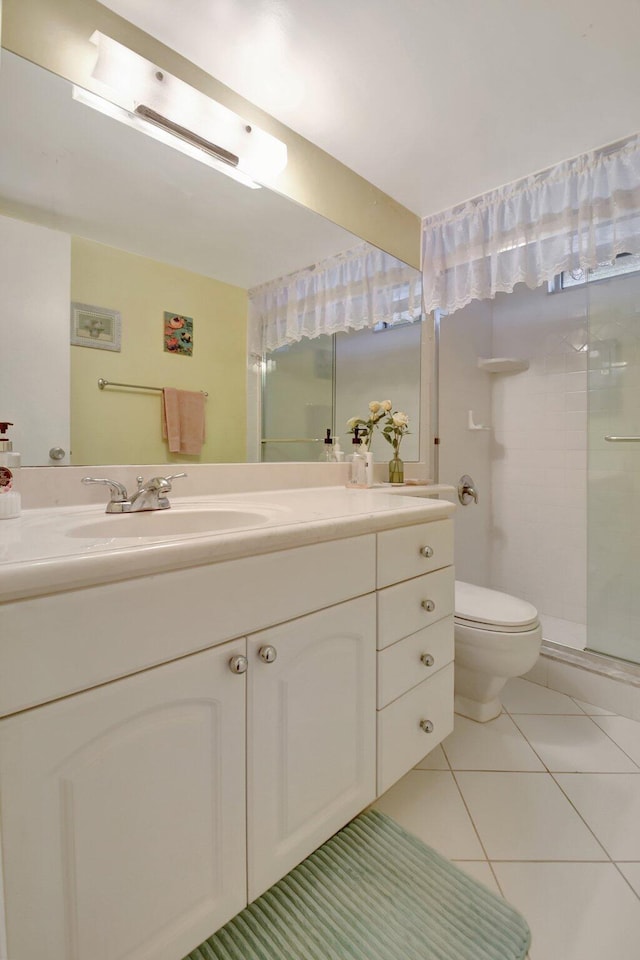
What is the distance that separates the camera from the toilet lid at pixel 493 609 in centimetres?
147

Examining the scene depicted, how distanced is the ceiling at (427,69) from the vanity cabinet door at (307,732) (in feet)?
4.84

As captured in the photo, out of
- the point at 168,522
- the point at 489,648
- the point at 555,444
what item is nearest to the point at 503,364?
the point at 555,444

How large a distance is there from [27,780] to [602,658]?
199 cm

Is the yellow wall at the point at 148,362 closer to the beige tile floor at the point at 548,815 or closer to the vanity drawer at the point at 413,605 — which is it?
the vanity drawer at the point at 413,605

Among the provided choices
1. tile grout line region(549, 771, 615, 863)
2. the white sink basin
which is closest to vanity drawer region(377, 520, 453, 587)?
the white sink basin

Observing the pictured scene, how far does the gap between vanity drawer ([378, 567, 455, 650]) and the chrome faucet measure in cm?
58

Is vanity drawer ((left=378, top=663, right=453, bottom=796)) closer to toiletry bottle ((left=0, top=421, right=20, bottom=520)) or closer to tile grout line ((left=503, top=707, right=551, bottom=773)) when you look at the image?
tile grout line ((left=503, top=707, right=551, bottom=773))

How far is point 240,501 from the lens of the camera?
1.28 meters

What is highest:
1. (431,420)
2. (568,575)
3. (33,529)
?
(431,420)

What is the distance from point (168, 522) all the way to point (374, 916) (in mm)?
940

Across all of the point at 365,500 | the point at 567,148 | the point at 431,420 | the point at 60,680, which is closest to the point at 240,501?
the point at 365,500

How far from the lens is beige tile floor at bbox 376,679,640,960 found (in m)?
0.92

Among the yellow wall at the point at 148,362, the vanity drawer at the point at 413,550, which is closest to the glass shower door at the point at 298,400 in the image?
the yellow wall at the point at 148,362

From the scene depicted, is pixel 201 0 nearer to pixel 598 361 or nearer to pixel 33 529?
pixel 33 529
